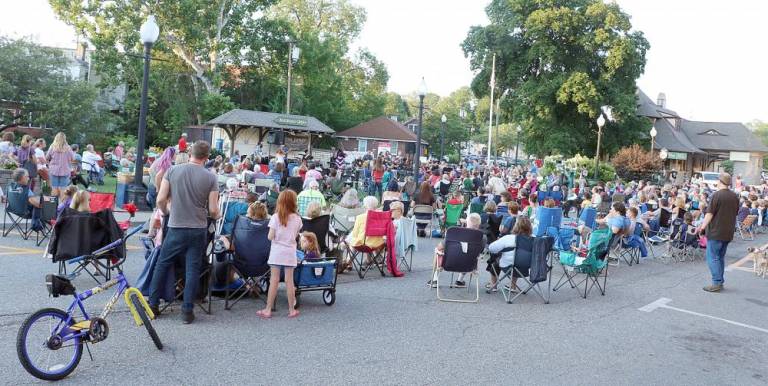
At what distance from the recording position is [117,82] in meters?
39.8

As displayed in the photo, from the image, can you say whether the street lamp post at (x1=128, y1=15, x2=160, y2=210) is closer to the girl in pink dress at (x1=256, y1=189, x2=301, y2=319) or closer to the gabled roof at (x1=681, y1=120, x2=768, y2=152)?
the girl in pink dress at (x1=256, y1=189, x2=301, y2=319)

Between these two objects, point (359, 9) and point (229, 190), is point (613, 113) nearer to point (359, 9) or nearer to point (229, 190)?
point (359, 9)

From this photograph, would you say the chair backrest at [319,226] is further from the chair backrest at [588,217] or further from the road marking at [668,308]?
the chair backrest at [588,217]

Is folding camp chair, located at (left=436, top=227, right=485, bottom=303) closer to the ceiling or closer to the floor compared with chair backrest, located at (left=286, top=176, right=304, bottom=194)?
closer to the floor

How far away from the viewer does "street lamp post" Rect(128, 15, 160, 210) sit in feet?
42.1

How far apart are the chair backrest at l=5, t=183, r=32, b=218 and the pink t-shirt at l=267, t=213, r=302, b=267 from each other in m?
5.89

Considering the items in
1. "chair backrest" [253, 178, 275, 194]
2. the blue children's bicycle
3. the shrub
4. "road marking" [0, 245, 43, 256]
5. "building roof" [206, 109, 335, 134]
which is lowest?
"road marking" [0, 245, 43, 256]

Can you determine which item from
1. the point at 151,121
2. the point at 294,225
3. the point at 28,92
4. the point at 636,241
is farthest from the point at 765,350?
the point at 151,121

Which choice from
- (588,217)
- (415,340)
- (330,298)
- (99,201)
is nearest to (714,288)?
(588,217)

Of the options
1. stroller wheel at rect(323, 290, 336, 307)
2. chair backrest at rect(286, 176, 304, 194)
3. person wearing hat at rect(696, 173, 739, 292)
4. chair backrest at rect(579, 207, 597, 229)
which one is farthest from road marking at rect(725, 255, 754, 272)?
chair backrest at rect(286, 176, 304, 194)

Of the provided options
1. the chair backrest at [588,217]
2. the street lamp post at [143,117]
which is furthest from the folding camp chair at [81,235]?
the chair backrest at [588,217]

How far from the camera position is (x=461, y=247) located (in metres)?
8.21

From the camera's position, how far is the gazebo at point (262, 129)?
28.9 metres

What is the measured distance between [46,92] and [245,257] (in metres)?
31.0
